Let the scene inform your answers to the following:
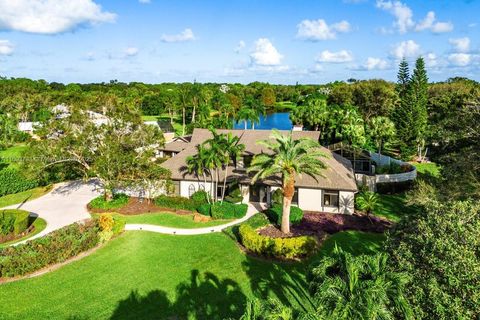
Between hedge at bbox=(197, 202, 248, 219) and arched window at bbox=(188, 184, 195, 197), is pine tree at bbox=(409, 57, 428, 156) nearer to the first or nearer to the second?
hedge at bbox=(197, 202, 248, 219)

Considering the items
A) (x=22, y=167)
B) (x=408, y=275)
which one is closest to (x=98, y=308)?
(x=408, y=275)

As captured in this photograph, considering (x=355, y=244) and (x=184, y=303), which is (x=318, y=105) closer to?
(x=355, y=244)

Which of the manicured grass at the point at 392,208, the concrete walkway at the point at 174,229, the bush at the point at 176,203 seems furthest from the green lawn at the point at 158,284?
the manicured grass at the point at 392,208

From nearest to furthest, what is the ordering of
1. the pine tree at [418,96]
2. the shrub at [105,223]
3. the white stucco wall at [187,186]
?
the shrub at [105,223], the white stucco wall at [187,186], the pine tree at [418,96]

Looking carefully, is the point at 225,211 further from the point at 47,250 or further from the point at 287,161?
the point at 47,250

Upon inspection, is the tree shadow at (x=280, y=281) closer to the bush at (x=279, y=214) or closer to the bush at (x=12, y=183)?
the bush at (x=279, y=214)

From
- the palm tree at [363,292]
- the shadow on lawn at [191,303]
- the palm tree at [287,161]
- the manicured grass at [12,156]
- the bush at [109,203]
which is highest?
the palm tree at [287,161]
